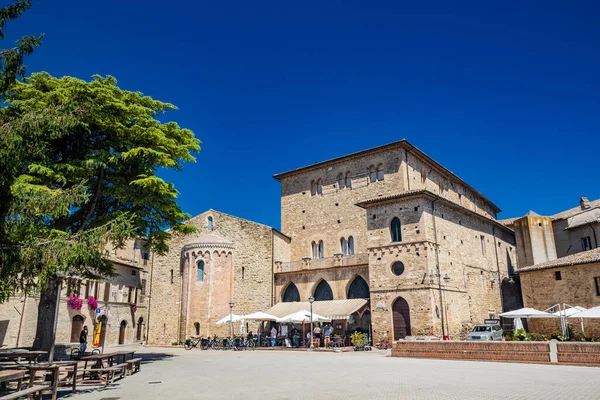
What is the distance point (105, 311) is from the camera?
1464 inches

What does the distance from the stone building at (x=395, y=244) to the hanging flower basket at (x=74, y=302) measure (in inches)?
596

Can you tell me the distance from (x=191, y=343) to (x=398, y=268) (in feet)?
47.8

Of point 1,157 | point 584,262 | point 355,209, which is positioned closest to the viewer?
point 1,157

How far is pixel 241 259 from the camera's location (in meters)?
32.9

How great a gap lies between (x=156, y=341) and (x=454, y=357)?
22742 mm

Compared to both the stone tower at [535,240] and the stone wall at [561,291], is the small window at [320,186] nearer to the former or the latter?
the stone wall at [561,291]

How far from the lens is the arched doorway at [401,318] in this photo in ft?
84.7

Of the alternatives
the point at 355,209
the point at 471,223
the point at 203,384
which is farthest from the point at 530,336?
the point at 203,384

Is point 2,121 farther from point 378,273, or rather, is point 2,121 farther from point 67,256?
point 378,273

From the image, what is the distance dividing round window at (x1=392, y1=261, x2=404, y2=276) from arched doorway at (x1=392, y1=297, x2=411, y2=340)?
1512 mm

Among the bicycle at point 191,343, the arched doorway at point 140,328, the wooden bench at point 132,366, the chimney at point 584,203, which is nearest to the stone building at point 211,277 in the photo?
the bicycle at point 191,343

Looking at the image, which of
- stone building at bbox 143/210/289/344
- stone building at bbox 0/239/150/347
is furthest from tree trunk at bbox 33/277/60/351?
stone building at bbox 143/210/289/344

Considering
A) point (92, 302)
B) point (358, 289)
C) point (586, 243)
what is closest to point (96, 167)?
point (358, 289)

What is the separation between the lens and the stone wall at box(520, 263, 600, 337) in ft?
84.5
